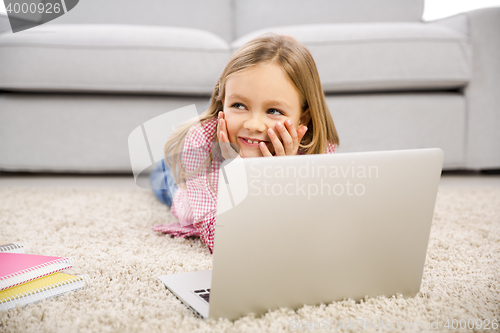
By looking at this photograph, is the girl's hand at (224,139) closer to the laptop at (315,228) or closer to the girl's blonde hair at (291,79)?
the girl's blonde hair at (291,79)

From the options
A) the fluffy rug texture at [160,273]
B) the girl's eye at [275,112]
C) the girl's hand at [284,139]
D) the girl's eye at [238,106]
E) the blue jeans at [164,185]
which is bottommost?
the blue jeans at [164,185]

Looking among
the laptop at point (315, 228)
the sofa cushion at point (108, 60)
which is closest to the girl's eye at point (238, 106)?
the laptop at point (315, 228)

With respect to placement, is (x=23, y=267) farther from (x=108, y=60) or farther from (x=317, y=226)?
(x=108, y=60)

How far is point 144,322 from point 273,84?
0.56 m

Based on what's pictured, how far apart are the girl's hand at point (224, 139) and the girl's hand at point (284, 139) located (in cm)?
8

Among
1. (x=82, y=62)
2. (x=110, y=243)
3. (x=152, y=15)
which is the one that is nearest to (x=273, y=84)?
(x=110, y=243)

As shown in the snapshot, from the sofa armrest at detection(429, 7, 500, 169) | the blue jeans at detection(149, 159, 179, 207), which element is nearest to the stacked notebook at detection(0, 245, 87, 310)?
the blue jeans at detection(149, 159, 179, 207)

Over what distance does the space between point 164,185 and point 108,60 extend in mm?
601

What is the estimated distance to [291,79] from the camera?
3.04 feet

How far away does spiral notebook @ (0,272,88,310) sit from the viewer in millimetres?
570

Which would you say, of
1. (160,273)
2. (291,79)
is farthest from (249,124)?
(160,273)

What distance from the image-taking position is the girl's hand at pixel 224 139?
0.92m

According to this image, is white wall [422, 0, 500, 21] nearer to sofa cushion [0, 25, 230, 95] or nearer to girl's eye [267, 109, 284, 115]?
sofa cushion [0, 25, 230, 95]

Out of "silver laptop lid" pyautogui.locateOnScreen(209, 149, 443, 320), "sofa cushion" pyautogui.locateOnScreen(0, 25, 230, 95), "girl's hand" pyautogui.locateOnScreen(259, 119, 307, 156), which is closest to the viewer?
"silver laptop lid" pyautogui.locateOnScreen(209, 149, 443, 320)
